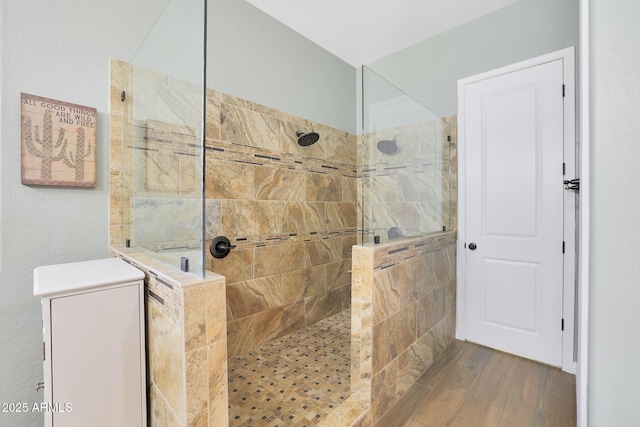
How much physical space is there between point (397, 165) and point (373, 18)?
5.17 feet

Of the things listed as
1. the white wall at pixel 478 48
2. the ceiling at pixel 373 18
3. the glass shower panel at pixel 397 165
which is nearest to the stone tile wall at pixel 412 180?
the glass shower panel at pixel 397 165

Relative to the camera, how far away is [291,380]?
182 centimetres

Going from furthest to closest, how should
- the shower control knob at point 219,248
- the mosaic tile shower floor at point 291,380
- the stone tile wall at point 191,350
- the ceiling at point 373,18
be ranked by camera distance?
1. the ceiling at point 373,18
2. the shower control knob at point 219,248
3. the mosaic tile shower floor at point 291,380
4. the stone tile wall at point 191,350

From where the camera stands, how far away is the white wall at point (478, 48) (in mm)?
2094

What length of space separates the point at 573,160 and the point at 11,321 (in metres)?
3.62

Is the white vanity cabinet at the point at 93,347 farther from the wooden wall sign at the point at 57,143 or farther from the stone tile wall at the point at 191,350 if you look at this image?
the wooden wall sign at the point at 57,143

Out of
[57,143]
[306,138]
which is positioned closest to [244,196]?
[306,138]

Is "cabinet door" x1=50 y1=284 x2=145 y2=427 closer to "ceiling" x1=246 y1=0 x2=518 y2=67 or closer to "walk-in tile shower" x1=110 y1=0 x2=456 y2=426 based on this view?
"walk-in tile shower" x1=110 y1=0 x2=456 y2=426

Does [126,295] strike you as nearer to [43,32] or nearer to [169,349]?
[169,349]

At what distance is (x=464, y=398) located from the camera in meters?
1.72

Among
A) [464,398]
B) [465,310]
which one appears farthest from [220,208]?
[465,310]
